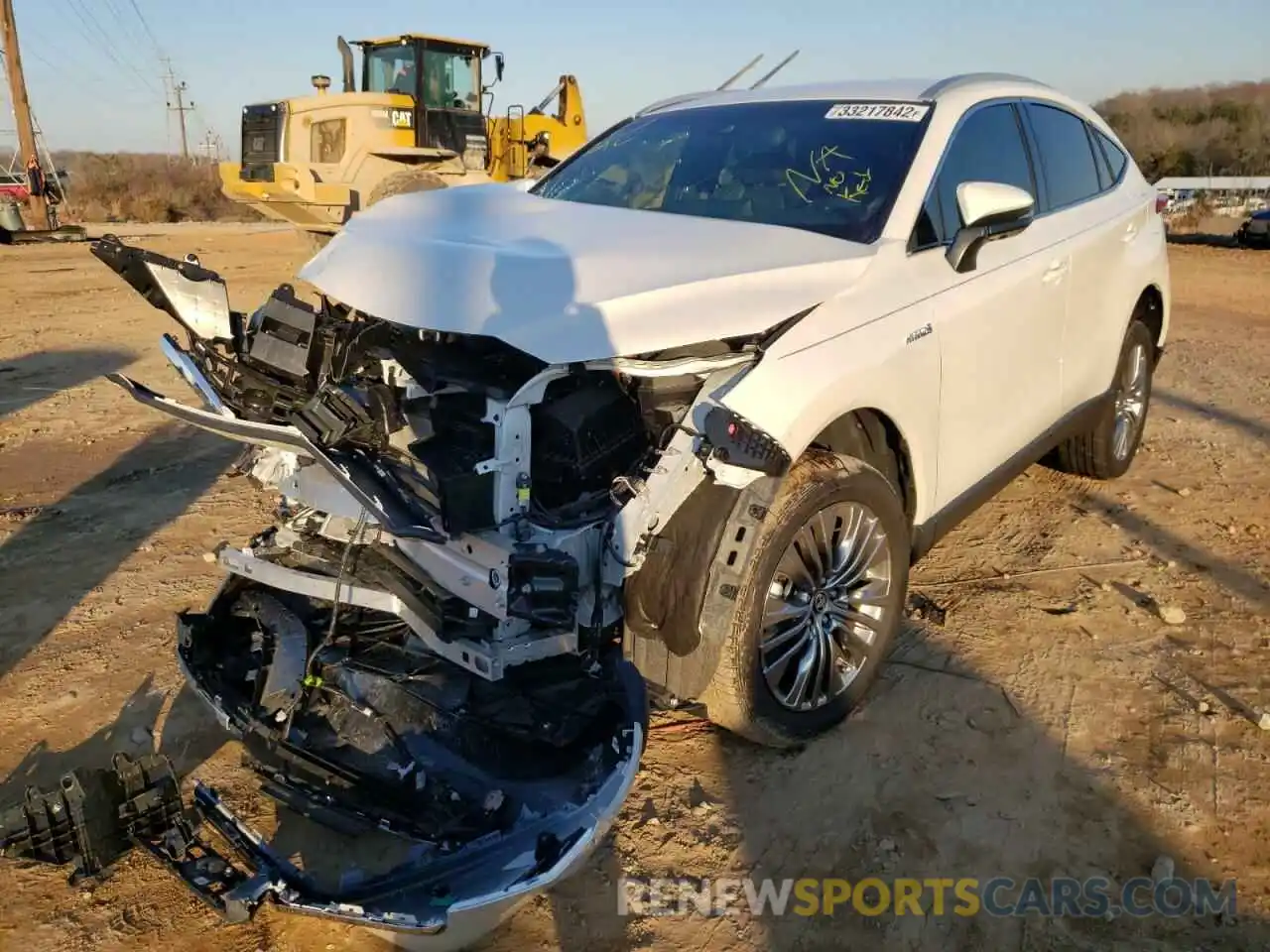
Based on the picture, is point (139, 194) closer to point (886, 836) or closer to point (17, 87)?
point (17, 87)

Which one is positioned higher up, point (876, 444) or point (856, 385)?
point (856, 385)

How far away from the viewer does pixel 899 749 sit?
3270 millimetres

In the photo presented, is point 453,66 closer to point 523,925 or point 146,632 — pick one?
point 146,632

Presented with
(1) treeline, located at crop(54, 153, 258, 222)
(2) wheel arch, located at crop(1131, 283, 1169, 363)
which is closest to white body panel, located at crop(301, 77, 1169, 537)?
(2) wheel arch, located at crop(1131, 283, 1169, 363)

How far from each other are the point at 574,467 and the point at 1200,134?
2234 inches

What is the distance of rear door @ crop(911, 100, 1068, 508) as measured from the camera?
135 inches

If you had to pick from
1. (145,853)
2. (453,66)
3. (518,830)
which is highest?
(453,66)

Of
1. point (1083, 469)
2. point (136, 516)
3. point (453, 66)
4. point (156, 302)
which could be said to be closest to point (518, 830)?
point (156, 302)

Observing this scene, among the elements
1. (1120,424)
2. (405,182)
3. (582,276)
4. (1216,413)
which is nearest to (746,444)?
(582,276)

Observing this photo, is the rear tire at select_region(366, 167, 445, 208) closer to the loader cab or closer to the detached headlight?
the loader cab

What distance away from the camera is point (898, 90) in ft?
12.7

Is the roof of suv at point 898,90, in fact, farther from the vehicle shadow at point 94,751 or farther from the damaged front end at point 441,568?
the vehicle shadow at point 94,751

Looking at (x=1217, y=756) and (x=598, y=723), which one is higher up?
(x=598, y=723)

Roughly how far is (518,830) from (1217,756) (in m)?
2.39
